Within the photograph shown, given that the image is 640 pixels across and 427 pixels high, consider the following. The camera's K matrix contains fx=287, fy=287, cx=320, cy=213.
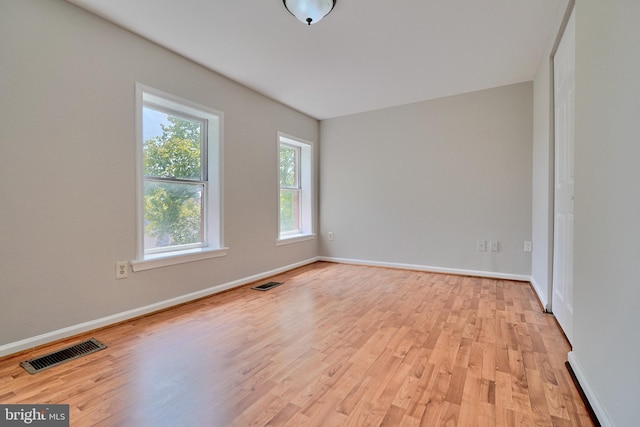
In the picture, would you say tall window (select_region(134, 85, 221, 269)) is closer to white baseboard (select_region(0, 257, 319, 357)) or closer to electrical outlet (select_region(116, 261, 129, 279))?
electrical outlet (select_region(116, 261, 129, 279))

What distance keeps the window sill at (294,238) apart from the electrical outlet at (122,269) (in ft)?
6.40

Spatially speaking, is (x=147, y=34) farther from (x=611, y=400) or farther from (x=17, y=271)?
(x=611, y=400)

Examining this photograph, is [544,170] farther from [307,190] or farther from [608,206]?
[307,190]

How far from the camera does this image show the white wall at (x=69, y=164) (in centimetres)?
184

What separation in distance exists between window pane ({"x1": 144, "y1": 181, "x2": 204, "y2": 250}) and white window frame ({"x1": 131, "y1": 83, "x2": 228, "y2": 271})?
81mm

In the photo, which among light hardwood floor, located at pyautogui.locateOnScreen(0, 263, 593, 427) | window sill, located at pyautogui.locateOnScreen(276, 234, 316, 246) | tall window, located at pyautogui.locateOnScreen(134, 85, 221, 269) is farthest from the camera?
window sill, located at pyautogui.locateOnScreen(276, 234, 316, 246)

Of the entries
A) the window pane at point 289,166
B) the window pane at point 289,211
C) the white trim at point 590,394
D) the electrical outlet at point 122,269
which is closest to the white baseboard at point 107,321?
the electrical outlet at point 122,269

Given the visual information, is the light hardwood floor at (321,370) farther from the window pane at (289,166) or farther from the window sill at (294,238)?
the window pane at (289,166)

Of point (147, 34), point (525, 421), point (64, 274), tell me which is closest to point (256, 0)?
point (147, 34)

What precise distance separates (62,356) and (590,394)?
2.94 m

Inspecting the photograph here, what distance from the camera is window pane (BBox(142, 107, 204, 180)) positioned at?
8.76ft

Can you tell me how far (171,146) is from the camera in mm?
2875

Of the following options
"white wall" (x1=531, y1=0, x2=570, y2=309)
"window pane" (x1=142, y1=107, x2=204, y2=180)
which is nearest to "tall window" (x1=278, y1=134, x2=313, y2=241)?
"window pane" (x1=142, y1=107, x2=204, y2=180)

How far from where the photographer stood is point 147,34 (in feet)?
8.02
